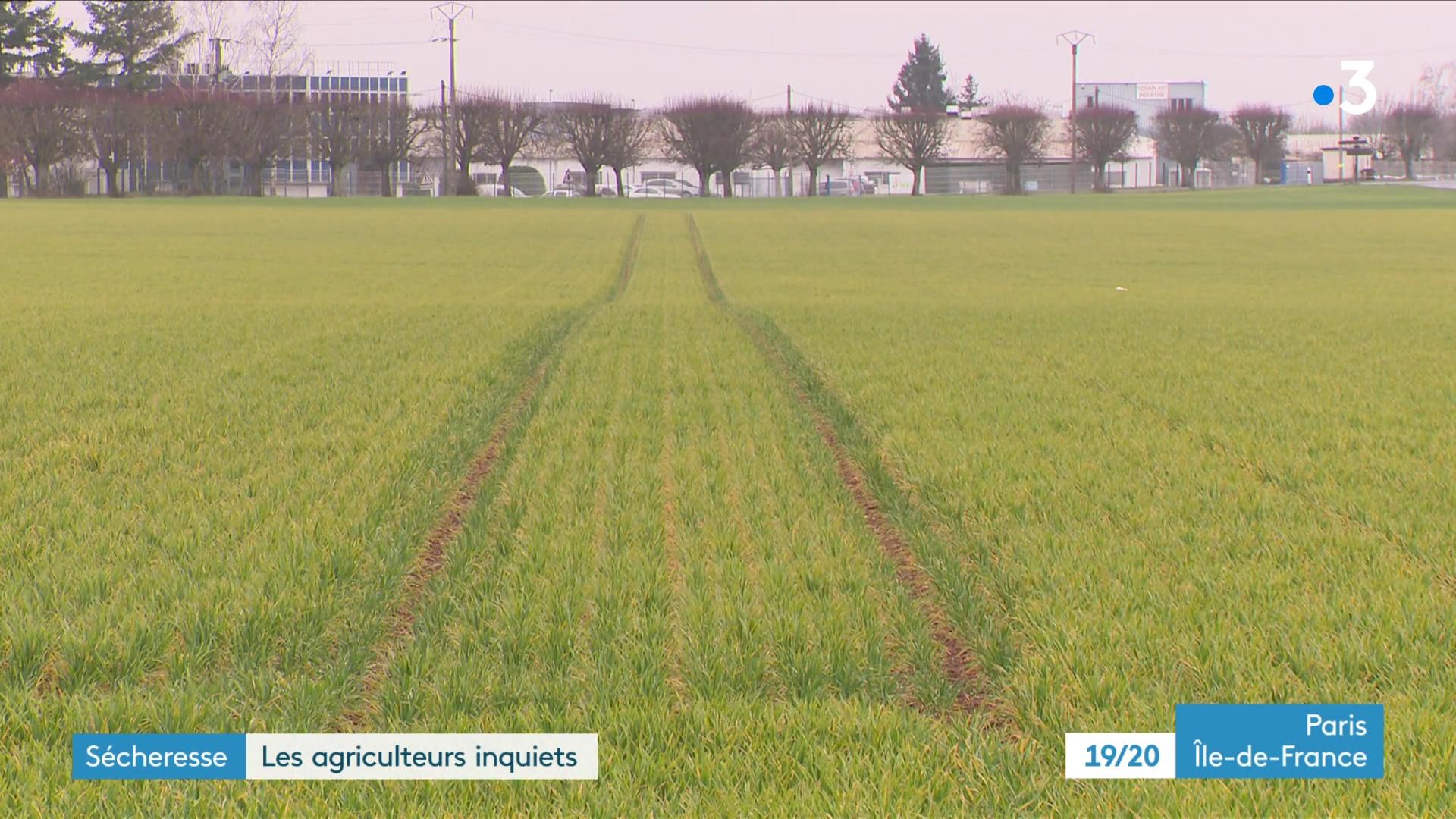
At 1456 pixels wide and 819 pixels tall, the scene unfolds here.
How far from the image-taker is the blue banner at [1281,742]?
3.35 m

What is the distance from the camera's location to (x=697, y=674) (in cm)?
400

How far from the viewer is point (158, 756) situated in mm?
3441

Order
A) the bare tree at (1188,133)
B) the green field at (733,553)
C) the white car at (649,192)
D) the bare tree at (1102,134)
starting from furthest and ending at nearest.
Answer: the bare tree at (1188,133)
the bare tree at (1102,134)
the white car at (649,192)
the green field at (733,553)

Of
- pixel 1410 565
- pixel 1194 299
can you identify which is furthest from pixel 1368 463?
pixel 1194 299

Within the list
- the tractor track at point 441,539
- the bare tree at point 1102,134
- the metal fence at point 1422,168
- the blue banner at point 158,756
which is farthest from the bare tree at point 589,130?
the blue banner at point 158,756

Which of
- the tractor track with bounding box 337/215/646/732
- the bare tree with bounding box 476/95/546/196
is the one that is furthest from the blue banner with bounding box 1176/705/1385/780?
the bare tree with bounding box 476/95/546/196

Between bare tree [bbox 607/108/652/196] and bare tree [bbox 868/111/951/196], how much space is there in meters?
16.4

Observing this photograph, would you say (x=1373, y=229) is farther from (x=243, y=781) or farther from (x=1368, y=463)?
(x=243, y=781)

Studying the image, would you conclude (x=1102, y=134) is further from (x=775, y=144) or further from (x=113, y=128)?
(x=113, y=128)

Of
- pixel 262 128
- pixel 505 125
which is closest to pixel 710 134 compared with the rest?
pixel 505 125

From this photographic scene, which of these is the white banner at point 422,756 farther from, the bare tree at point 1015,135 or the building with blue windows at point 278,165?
the bare tree at point 1015,135

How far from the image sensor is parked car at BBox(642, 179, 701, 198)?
290 feet

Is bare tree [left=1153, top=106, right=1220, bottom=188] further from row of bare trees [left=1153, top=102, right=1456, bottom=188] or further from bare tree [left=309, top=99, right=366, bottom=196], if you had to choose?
bare tree [left=309, top=99, right=366, bottom=196]

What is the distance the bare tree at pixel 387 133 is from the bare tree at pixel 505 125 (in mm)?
3755
